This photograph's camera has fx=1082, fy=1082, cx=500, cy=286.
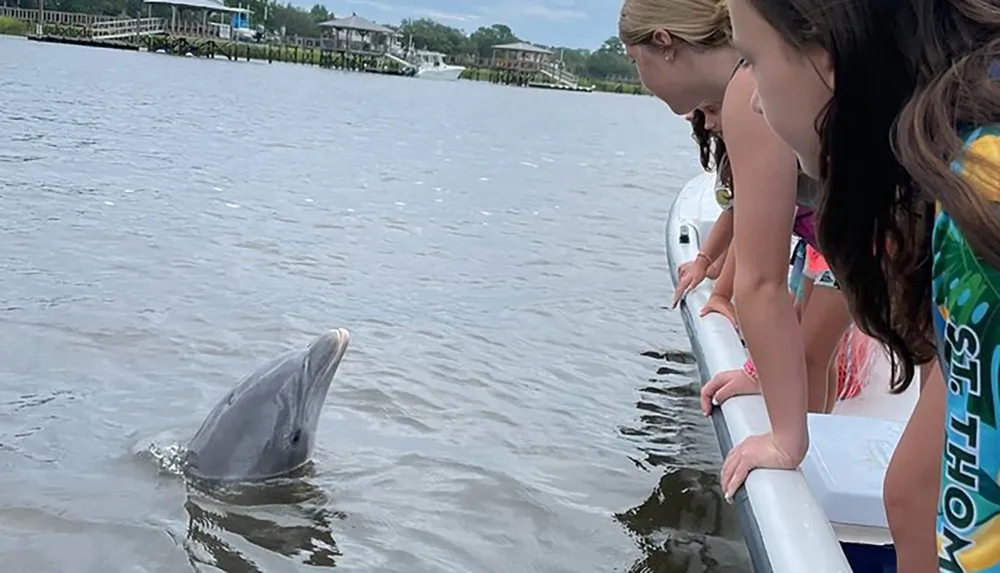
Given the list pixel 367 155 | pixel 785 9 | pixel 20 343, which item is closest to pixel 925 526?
pixel 785 9

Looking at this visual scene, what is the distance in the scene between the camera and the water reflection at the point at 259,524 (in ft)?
11.8

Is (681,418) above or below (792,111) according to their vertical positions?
below

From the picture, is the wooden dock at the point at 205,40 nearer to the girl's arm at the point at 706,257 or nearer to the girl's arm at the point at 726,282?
the girl's arm at the point at 706,257

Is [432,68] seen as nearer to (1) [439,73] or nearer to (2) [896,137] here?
(1) [439,73]

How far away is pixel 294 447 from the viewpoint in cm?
425

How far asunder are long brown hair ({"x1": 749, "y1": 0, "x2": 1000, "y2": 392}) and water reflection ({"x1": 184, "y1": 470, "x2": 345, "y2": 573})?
2.38 metres

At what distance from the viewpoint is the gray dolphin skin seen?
13.5 feet

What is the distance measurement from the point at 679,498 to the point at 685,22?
1.99 metres

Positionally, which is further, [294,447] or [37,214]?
[37,214]

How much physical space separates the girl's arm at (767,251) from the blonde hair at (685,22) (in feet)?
1.46

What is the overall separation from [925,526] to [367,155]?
1591cm

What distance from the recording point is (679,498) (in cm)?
425

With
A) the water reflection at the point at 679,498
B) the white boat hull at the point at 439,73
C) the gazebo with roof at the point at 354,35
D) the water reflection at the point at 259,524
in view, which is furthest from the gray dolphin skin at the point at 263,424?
the white boat hull at the point at 439,73

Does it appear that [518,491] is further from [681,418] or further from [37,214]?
[37,214]
